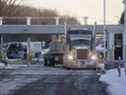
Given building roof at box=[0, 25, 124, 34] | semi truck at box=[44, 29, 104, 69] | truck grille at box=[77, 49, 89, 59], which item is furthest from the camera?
building roof at box=[0, 25, 124, 34]

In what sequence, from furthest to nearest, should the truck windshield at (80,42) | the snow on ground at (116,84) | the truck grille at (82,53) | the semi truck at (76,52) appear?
the truck windshield at (80,42) < the truck grille at (82,53) < the semi truck at (76,52) < the snow on ground at (116,84)

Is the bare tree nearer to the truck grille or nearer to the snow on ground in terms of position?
the truck grille

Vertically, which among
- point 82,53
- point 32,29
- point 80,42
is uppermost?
point 32,29

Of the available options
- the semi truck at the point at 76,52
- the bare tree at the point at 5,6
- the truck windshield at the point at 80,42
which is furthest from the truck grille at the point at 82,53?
the bare tree at the point at 5,6

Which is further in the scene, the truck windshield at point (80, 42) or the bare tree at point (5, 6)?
the bare tree at point (5, 6)

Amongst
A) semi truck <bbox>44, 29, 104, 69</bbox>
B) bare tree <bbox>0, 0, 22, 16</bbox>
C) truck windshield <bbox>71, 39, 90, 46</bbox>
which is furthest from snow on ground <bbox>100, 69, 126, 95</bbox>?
bare tree <bbox>0, 0, 22, 16</bbox>

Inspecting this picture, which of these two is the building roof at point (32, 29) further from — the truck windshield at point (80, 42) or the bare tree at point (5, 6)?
the truck windshield at point (80, 42)

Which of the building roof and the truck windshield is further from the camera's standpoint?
the building roof

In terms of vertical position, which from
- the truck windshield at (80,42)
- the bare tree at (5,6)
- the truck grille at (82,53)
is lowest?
the truck grille at (82,53)

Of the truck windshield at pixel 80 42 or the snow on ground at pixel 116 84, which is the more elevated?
the truck windshield at pixel 80 42

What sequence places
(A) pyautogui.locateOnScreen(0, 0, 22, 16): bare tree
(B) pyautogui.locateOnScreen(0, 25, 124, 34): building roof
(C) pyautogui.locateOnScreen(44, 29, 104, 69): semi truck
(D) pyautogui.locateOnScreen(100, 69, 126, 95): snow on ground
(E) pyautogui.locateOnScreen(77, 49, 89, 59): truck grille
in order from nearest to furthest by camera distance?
(D) pyautogui.locateOnScreen(100, 69, 126, 95): snow on ground < (C) pyautogui.locateOnScreen(44, 29, 104, 69): semi truck < (E) pyautogui.locateOnScreen(77, 49, 89, 59): truck grille < (A) pyautogui.locateOnScreen(0, 0, 22, 16): bare tree < (B) pyautogui.locateOnScreen(0, 25, 124, 34): building roof

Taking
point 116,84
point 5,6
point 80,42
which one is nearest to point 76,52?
point 80,42

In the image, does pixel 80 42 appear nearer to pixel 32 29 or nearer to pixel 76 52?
pixel 76 52

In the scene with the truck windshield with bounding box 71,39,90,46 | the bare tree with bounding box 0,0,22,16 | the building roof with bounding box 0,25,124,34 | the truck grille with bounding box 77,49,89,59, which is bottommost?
the truck grille with bounding box 77,49,89,59
